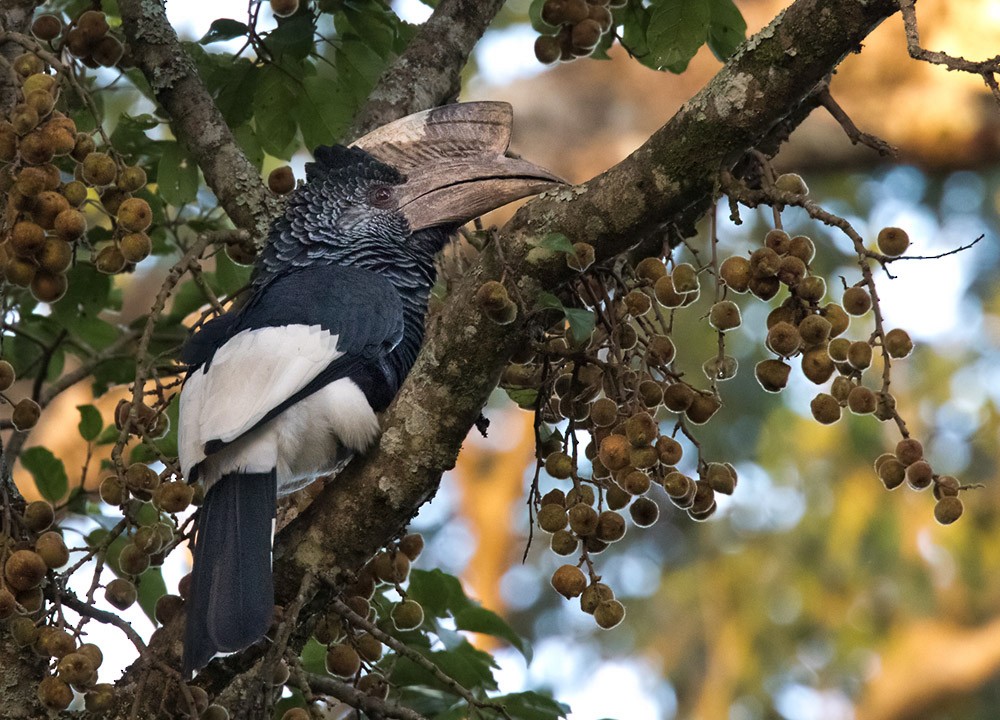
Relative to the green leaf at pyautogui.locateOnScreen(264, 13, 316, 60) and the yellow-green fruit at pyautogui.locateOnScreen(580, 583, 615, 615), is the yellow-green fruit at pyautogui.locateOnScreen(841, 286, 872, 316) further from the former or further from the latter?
the green leaf at pyautogui.locateOnScreen(264, 13, 316, 60)

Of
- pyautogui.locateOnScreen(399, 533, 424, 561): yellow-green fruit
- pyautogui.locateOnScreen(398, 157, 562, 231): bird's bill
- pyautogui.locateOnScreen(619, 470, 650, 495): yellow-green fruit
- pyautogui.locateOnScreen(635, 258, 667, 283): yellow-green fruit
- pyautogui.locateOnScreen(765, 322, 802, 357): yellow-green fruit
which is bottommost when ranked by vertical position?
pyautogui.locateOnScreen(619, 470, 650, 495): yellow-green fruit

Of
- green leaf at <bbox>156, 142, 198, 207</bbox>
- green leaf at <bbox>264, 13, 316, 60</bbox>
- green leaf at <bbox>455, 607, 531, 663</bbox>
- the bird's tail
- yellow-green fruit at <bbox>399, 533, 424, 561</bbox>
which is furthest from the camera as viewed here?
green leaf at <bbox>156, 142, 198, 207</bbox>

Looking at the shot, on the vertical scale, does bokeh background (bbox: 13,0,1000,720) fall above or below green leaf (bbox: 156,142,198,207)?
above

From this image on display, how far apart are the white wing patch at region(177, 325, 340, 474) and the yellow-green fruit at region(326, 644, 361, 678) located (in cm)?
46

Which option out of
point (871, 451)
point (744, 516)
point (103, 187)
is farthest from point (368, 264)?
point (744, 516)

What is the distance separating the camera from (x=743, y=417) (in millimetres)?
7934

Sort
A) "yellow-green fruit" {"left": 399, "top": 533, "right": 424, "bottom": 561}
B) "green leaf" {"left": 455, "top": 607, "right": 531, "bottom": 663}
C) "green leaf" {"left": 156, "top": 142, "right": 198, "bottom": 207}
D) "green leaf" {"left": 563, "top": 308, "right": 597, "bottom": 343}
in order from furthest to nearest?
"green leaf" {"left": 156, "top": 142, "right": 198, "bottom": 207} < "green leaf" {"left": 455, "top": 607, "right": 531, "bottom": 663} < "yellow-green fruit" {"left": 399, "top": 533, "right": 424, "bottom": 561} < "green leaf" {"left": 563, "top": 308, "right": 597, "bottom": 343}

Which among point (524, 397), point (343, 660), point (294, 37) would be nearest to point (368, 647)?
point (343, 660)

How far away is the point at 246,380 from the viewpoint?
252cm

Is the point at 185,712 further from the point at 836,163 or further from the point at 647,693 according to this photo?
the point at 647,693

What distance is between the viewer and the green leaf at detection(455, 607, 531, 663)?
2627mm

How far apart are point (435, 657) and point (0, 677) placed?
2.71ft

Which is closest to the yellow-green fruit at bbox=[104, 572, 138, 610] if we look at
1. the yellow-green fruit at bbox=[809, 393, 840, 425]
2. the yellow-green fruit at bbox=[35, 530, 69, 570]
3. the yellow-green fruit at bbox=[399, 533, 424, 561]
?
the yellow-green fruit at bbox=[35, 530, 69, 570]

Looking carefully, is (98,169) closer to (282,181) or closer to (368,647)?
(282,181)
